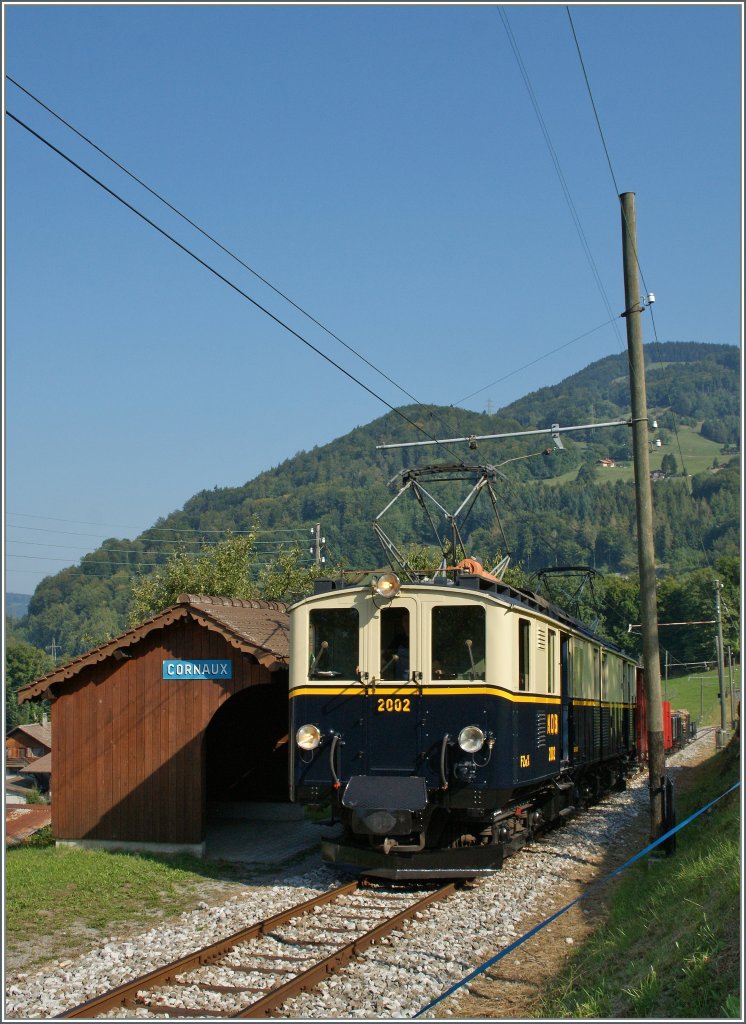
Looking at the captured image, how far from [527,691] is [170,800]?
19.9 feet

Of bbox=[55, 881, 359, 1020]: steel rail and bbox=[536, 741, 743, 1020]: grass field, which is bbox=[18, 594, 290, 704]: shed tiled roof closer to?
bbox=[55, 881, 359, 1020]: steel rail

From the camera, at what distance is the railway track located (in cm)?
743

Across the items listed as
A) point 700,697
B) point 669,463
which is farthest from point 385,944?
point 669,463

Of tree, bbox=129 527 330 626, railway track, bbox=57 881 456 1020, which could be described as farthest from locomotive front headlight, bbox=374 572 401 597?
tree, bbox=129 527 330 626

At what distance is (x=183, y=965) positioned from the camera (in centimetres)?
823

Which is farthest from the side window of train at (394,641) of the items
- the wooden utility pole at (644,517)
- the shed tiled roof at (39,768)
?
the shed tiled roof at (39,768)

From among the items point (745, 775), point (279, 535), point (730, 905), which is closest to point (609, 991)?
point (730, 905)

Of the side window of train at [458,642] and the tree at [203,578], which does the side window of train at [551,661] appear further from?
the tree at [203,578]

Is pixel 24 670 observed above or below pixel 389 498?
below

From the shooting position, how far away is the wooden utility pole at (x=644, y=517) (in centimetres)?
1402

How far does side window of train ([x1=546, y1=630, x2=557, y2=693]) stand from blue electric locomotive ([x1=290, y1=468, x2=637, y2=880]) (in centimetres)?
72

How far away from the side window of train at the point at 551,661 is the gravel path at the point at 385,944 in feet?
7.45

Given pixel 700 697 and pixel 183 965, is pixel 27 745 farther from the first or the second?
pixel 183 965

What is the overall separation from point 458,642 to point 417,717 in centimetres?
94
